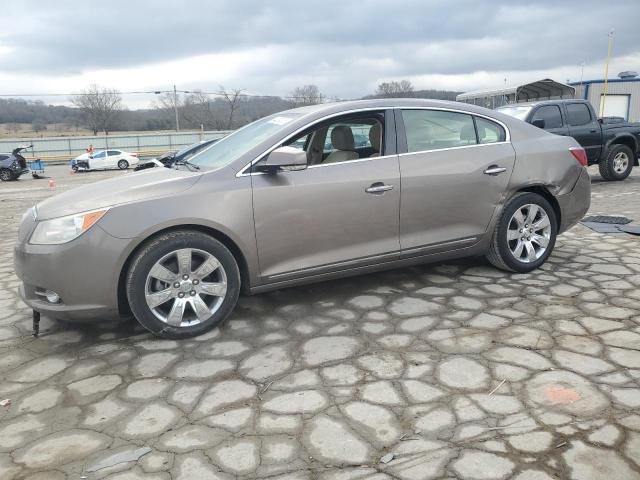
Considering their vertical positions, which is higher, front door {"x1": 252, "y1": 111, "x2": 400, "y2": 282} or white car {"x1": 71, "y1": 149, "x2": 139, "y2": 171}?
front door {"x1": 252, "y1": 111, "x2": 400, "y2": 282}

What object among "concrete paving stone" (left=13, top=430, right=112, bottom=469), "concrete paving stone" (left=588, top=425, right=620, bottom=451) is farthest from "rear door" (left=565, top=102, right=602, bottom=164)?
"concrete paving stone" (left=13, top=430, right=112, bottom=469)

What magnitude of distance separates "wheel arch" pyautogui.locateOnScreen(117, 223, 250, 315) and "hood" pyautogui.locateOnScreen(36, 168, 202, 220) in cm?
25

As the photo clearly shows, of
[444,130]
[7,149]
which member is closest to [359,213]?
[444,130]

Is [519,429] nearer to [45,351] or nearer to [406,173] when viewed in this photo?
[406,173]

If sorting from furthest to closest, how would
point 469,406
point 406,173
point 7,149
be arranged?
point 7,149 < point 406,173 < point 469,406

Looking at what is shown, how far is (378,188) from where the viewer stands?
406 cm

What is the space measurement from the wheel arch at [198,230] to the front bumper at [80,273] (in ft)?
0.20

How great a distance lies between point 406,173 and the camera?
417cm

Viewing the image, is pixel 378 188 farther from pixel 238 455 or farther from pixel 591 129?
pixel 591 129

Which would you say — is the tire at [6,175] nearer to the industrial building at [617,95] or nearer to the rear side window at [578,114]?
the rear side window at [578,114]

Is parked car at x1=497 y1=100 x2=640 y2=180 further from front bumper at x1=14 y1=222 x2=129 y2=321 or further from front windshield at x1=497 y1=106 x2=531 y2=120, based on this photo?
front bumper at x1=14 y1=222 x2=129 y2=321

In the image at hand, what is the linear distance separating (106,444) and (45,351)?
1410 millimetres

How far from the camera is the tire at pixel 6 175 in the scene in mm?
22281

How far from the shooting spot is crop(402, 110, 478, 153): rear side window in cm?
433
